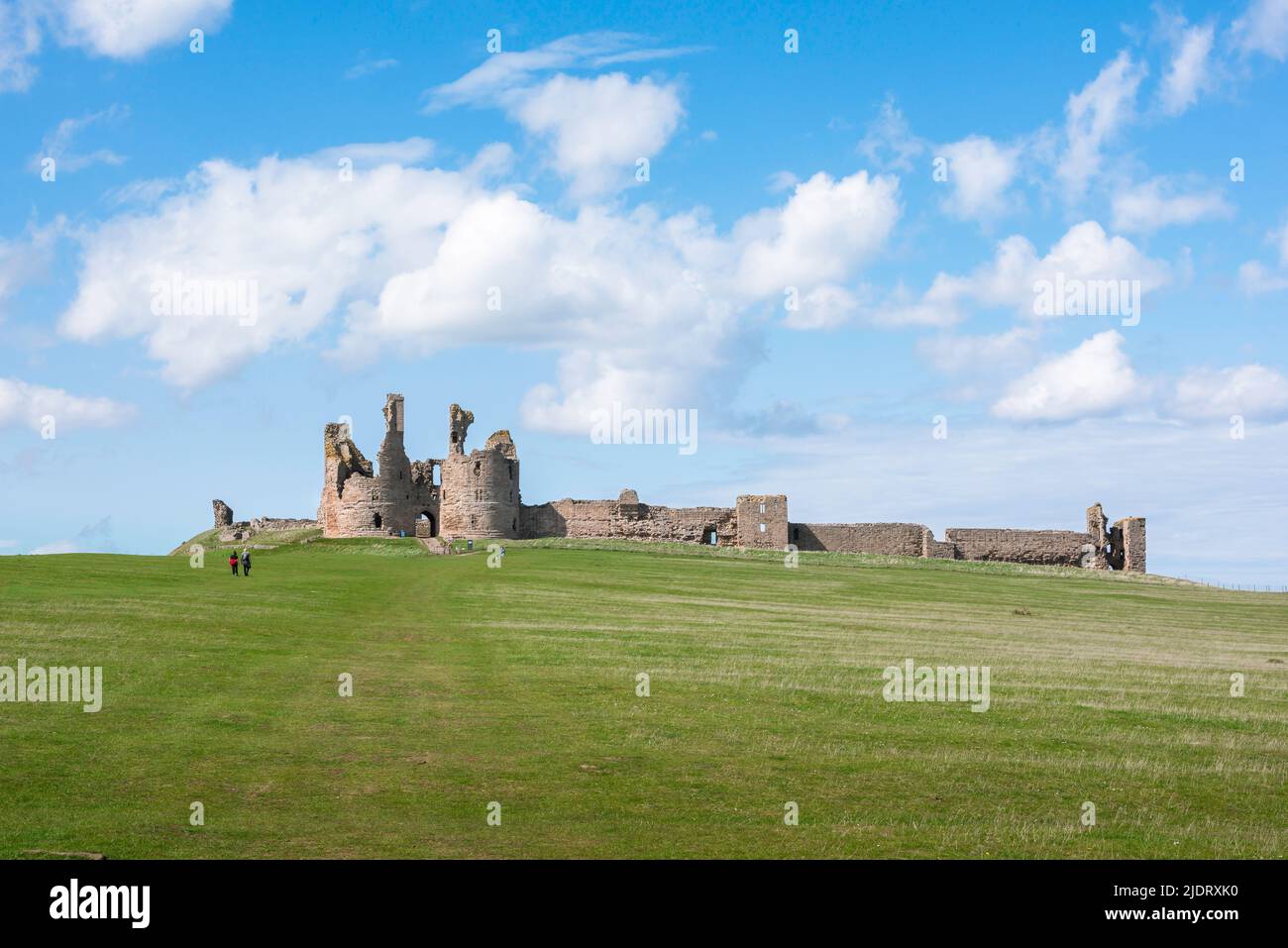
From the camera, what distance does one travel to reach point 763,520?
83188 millimetres

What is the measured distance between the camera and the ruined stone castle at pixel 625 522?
82.2 meters

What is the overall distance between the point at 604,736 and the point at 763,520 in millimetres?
65047

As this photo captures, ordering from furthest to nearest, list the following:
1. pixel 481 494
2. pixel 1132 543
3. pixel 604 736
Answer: pixel 1132 543 → pixel 481 494 → pixel 604 736

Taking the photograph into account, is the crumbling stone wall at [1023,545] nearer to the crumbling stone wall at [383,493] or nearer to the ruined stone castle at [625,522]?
the ruined stone castle at [625,522]

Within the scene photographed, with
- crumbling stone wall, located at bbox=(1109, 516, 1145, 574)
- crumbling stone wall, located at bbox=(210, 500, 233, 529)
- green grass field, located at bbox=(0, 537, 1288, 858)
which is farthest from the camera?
crumbling stone wall, located at bbox=(210, 500, 233, 529)

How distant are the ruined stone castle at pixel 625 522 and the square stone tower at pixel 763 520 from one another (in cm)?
7

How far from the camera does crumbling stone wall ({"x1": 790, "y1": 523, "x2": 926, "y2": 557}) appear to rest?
8362cm

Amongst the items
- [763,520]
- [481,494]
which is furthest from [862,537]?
[481,494]

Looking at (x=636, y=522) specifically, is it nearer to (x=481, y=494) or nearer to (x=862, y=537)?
(x=481, y=494)

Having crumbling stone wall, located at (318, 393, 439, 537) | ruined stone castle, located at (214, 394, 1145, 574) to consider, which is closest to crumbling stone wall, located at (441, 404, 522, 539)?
ruined stone castle, located at (214, 394, 1145, 574)

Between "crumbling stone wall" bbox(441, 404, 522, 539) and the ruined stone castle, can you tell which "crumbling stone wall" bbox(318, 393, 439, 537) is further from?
"crumbling stone wall" bbox(441, 404, 522, 539)

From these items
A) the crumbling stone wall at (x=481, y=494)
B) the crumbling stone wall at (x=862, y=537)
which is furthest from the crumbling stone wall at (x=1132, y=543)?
the crumbling stone wall at (x=481, y=494)

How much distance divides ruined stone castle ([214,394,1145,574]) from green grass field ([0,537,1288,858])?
42.7m
